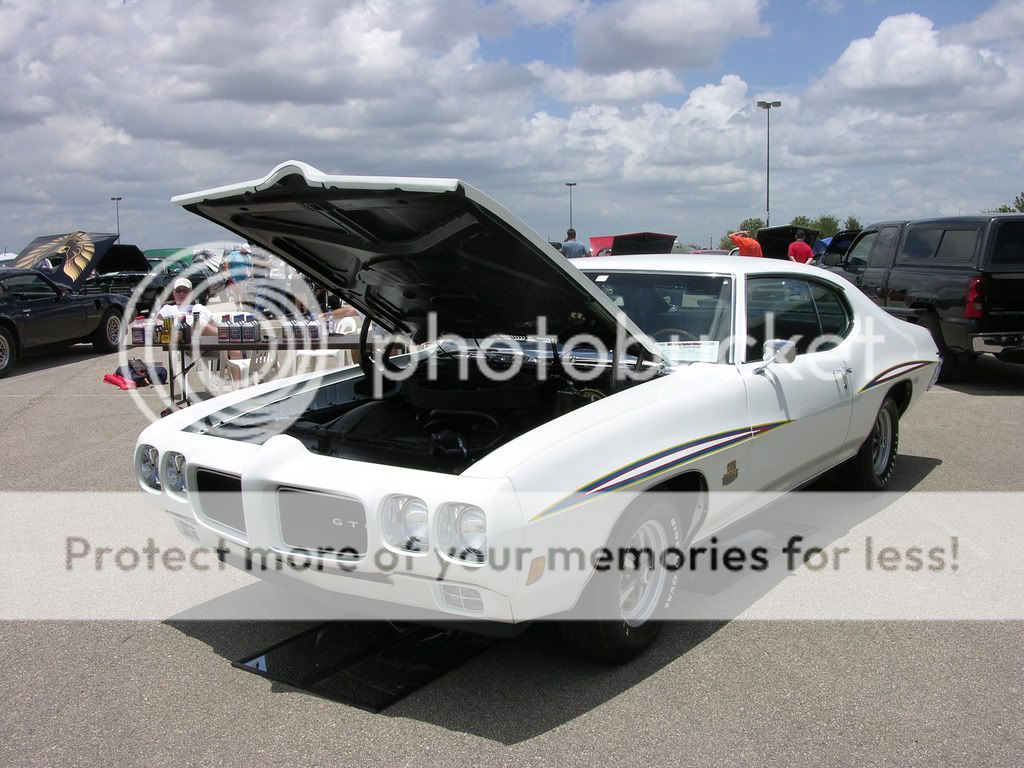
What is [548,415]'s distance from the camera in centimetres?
404

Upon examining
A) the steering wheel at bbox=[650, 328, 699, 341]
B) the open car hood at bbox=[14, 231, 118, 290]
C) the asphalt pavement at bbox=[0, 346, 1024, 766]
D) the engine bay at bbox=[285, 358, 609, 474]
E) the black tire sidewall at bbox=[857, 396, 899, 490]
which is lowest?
the asphalt pavement at bbox=[0, 346, 1024, 766]

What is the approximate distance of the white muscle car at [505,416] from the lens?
2.89 metres

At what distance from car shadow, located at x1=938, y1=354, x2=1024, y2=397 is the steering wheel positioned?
265 inches

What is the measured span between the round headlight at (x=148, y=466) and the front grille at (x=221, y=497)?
1.16 feet

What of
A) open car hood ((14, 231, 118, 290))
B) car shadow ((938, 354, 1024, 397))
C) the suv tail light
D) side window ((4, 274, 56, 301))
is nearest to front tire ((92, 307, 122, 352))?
open car hood ((14, 231, 118, 290))

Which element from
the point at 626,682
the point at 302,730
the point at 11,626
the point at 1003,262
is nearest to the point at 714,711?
the point at 626,682

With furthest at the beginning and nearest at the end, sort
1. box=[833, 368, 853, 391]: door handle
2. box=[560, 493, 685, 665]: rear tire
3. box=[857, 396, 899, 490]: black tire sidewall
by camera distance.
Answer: box=[857, 396, 899, 490]: black tire sidewall, box=[833, 368, 853, 391]: door handle, box=[560, 493, 685, 665]: rear tire

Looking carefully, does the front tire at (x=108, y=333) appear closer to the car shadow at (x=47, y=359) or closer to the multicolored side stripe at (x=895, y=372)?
the car shadow at (x=47, y=359)

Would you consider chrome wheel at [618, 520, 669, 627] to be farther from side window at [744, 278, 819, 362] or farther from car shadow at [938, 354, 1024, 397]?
car shadow at [938, 354, 1024, 397]

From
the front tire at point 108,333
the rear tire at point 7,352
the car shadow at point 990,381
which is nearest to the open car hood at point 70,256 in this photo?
the front tire at point 108,333

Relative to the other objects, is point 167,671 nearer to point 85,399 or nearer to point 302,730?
point 302,730

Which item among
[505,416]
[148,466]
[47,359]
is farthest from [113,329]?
[505,416]

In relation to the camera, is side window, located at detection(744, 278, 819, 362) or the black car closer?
side window, located at detection(744, 278, 819, 362)

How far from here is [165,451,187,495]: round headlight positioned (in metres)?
3.52
